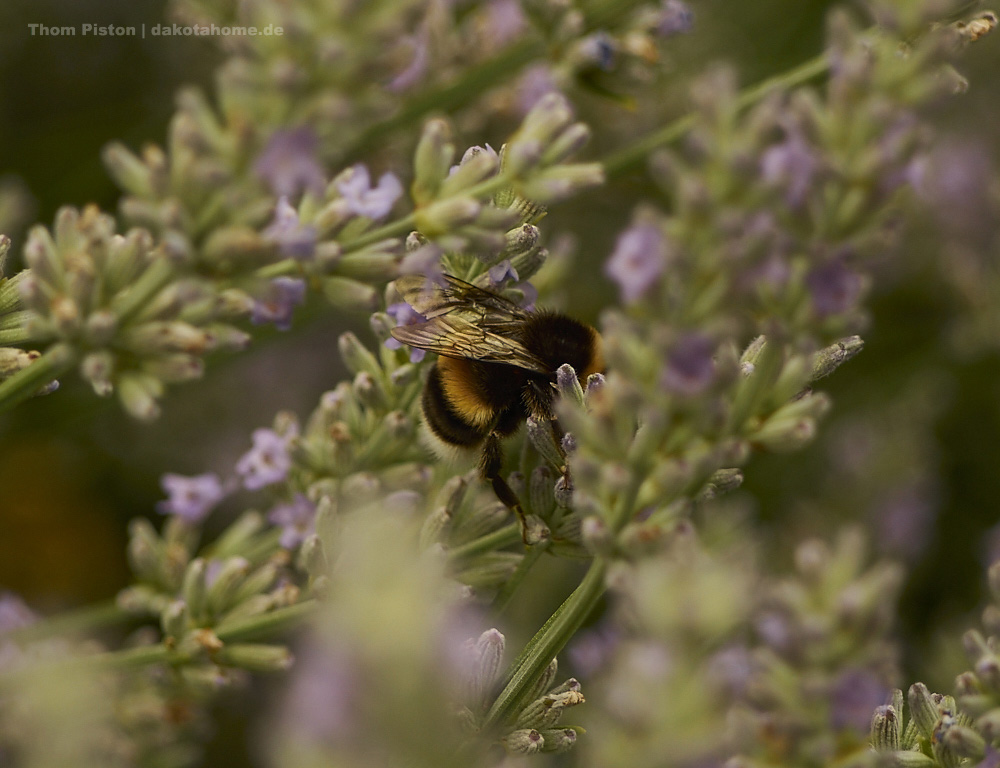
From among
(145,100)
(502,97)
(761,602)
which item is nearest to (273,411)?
(145,100)

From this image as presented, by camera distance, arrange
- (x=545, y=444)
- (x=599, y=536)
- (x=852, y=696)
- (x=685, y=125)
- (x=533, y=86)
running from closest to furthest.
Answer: (x=852, y=696) < (x=599, y=536) < (x=545, y=444) < (x=685, y=125) < (x=533, y=86)

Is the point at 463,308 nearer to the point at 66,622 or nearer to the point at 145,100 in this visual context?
the point at 66,622

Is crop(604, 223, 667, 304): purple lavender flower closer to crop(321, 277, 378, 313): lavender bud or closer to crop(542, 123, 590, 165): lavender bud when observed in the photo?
crop(542, 123, 590, 165): lavender bud

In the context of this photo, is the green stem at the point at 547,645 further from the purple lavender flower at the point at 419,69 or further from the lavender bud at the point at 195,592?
the purple lavender flower at the point at 419,69

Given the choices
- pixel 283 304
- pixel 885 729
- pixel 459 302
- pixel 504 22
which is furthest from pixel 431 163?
pixel 504 22

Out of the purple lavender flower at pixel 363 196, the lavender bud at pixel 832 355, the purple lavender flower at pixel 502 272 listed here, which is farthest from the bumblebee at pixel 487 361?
the lavender bud at pixel 832 355

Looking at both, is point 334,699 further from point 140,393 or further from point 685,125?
point 685,125

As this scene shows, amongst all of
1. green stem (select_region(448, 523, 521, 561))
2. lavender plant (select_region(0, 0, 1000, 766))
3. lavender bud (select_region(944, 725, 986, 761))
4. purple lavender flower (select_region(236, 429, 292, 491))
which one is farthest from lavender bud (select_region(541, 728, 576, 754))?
purple lavender flower (select_region(236, 429, 292, 491))
